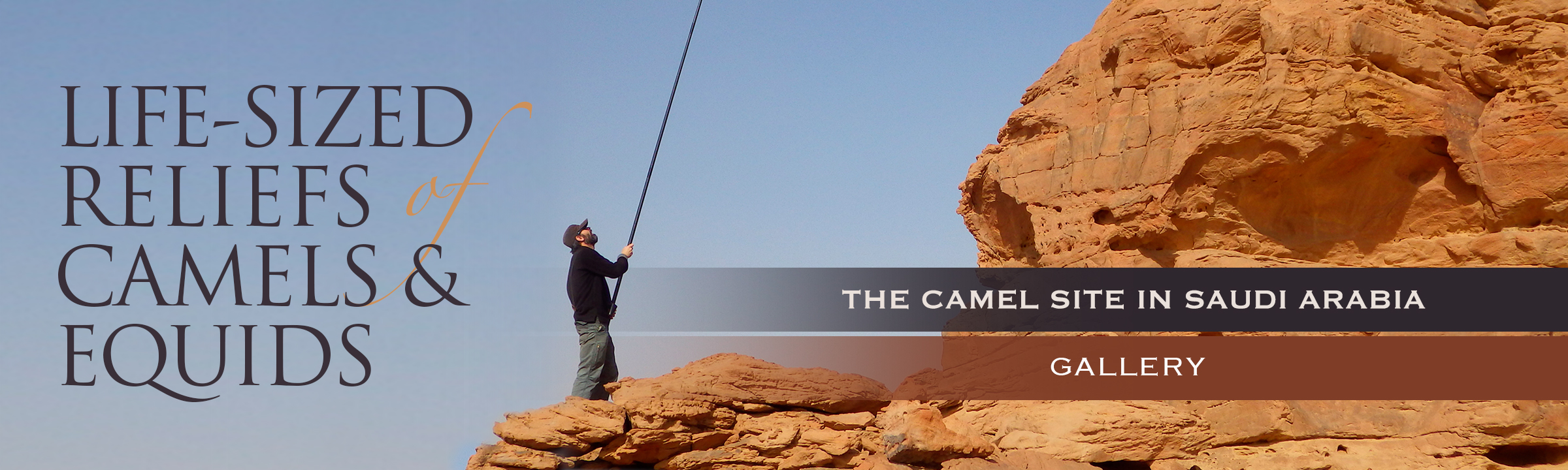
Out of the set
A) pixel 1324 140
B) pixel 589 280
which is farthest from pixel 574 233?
pixel 1324 140

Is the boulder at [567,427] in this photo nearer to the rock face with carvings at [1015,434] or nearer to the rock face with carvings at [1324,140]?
the rock face with carvings at [1015,434]

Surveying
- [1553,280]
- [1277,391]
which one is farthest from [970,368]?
[1553,280]

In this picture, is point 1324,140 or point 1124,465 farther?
point 1324,140

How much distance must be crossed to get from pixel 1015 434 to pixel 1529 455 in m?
4.22

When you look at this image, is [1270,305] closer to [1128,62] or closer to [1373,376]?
[1373,376]

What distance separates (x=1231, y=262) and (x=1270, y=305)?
49 cm

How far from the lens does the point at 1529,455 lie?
937 cm

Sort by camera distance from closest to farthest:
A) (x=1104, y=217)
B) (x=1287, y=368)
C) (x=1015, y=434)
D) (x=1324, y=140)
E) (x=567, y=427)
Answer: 1. (x=567, y=427)
2. (x=1015, y=434)
3. (x=1324, y=140)
4. (x=1287, y=368)
5. (x=1104, y=217)

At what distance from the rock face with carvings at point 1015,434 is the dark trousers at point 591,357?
1.26ft

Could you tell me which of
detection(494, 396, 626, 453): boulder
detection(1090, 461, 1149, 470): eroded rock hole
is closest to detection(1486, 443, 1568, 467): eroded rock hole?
detection(1090, 461, 1149, 470): eroded rock hole

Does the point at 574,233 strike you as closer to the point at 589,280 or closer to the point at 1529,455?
the point at 589,280

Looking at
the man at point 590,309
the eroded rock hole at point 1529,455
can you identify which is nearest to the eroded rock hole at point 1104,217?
the eroded rock hole at point 1529,455

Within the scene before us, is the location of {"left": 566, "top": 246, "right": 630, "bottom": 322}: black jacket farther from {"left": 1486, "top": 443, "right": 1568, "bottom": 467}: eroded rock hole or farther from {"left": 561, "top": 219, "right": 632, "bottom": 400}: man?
{"left": 1486, "top": 443, "right": 1568, "bottom": 467}: eroded rock hole

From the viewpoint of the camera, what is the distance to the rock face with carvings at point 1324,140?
9.69 meters
